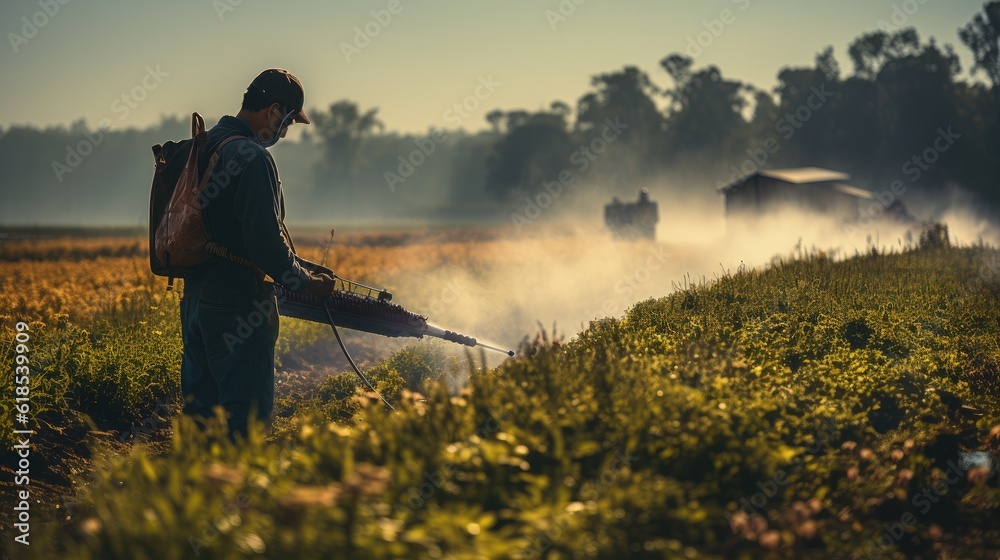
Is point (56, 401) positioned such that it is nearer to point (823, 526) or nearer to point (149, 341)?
point (149, 341)

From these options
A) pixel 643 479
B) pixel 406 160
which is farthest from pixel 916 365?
pixel 406 160

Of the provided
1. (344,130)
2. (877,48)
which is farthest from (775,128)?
(344,130)

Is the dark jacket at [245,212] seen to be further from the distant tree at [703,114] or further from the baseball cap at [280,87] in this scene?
the distant tree at [703,114]

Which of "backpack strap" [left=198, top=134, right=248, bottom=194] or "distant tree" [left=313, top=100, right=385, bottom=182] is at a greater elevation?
"distant tree" [left=313, top=100, right=385, bottom=182]

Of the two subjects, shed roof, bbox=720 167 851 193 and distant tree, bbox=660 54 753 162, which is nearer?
shed roof, bbox=720 167 851 193

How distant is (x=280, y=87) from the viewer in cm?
591

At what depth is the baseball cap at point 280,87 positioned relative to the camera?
19.3 feet

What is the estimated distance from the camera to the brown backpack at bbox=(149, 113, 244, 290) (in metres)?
5.63

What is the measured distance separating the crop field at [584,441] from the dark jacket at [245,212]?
97 centimetres

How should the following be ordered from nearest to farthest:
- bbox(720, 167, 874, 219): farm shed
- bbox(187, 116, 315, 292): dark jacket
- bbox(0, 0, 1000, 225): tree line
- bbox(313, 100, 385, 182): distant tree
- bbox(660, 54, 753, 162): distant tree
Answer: bbox(187, 116, 315, 292): dark jacket < bbox(720, 167, 874, 219): farm shed < bbox(0, 0, 1000, 225): tree line < bbox(660, 54, 753, 162): distant tree < bbox(313, 100, 385, 182): distant tree

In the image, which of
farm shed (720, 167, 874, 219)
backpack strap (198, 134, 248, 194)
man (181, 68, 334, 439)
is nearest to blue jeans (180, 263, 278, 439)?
man (181, 68, 334, 439)

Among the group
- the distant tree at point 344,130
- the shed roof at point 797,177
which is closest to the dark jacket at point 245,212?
the shed roof at point 797,177

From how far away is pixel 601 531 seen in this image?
12.2 ft

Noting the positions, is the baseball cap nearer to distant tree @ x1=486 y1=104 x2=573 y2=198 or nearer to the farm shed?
the farm shed
